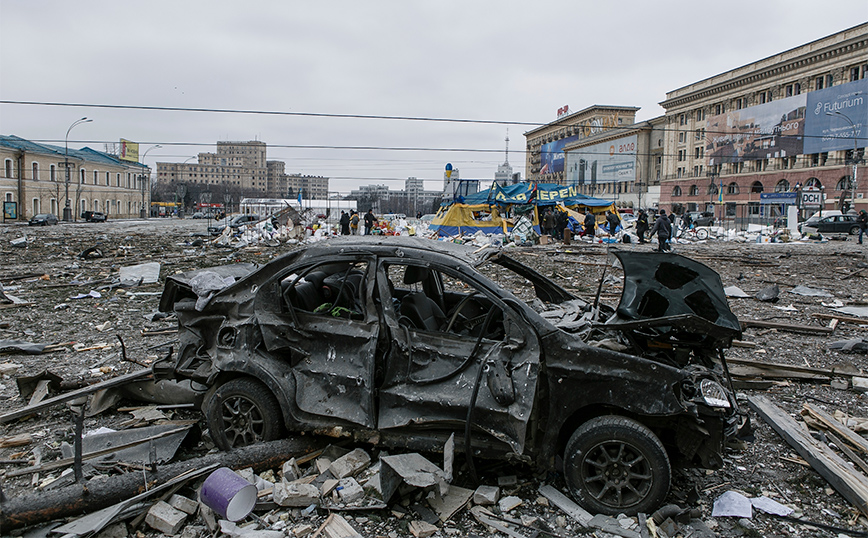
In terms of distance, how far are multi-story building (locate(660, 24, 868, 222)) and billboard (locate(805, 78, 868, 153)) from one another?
0.09 m

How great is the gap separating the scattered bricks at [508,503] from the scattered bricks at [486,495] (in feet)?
0.14

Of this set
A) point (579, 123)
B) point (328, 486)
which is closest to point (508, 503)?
point (328, 486)

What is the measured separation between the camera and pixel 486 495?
142 inches

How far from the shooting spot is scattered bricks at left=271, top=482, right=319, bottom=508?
3521 millimetres

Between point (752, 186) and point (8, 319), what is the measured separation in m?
68.2

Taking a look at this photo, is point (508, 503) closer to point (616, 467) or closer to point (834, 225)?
point (616, 467)

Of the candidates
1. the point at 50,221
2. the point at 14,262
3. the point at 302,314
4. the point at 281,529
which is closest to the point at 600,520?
the point at 281,529

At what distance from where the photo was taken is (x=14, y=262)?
646 inches

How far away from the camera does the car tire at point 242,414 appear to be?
4.08m

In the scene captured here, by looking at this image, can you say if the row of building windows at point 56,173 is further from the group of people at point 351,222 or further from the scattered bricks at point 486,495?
the scattered bricks at point 486,495

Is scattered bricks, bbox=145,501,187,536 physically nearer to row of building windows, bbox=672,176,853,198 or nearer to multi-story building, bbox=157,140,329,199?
row of building windows, bbox=672,176,853,198

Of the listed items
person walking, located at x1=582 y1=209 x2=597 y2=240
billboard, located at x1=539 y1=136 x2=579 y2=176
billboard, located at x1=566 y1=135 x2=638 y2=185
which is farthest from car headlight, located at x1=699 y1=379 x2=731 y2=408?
billboard, located at x1=539 y1=136 x2=579 y2=176

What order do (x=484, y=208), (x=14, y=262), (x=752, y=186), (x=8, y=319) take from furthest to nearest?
1. (x=752, y=186)
2. (x=484, y=208)
3. (x=14, y=262)
4. (x=8, y=319)

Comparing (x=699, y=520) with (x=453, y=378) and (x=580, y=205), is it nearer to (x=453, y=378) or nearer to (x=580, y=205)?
(x=453, y=378)
